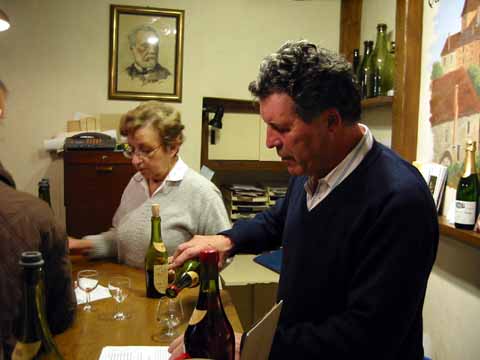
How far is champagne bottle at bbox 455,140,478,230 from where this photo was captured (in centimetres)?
176

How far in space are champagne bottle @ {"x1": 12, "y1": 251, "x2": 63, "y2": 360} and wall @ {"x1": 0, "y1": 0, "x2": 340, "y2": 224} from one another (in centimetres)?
267

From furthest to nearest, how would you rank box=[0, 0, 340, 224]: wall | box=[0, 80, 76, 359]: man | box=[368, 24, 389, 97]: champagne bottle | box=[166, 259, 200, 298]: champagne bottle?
box=[0, 0, 340, 224]: wall, box=[368, 24, 389, 97]: champagne bottle, box=[166, 259, 200, 298]: champagne bottle, box=[0, 80, 76, 359]: man

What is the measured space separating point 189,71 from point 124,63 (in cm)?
46

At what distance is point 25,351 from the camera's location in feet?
2.40

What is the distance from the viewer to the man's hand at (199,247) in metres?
1.37

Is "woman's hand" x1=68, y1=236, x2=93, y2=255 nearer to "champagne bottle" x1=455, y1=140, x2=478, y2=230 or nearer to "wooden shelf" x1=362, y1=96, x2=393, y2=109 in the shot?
"champagne bottle" x1=455, y1=140, x2=478, y2=230

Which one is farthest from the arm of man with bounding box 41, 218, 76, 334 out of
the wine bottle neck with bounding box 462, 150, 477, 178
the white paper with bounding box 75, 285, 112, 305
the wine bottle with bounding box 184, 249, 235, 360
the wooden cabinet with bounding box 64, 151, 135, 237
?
the wooden cabinet with bounding box 64, 151, 135, 237

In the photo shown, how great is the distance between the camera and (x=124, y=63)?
A: 3.24 metres

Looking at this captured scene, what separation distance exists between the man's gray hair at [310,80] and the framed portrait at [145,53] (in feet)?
7.53

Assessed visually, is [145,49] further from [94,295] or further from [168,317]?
[168,317]

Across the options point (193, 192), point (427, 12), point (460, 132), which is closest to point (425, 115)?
point (460, 132)

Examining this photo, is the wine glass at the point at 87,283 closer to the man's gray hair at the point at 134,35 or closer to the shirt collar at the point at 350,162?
the shirt collar at the point at 350,162

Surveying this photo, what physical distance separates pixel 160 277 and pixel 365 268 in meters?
0.79

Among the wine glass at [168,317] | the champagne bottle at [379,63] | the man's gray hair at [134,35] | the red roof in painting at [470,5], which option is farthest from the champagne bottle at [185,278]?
the man's gray hair at [134,35]
